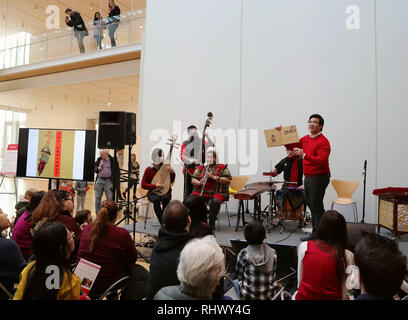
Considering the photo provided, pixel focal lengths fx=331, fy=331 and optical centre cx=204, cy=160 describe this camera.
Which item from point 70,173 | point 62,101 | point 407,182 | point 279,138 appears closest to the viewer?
point 279,138

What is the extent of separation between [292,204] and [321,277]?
346 centimetres

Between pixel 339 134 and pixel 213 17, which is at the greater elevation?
pixel 213 17

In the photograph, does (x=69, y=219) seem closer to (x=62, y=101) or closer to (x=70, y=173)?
(x=70, y=173)

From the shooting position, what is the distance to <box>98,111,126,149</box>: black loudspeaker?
17.1ft

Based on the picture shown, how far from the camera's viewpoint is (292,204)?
5.24m

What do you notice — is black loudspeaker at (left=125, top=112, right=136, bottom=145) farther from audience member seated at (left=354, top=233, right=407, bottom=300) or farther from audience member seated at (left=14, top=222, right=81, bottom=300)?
audience member seated at (left=354, top=233, right=407, bottom=300)

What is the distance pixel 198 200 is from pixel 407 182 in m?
4.46

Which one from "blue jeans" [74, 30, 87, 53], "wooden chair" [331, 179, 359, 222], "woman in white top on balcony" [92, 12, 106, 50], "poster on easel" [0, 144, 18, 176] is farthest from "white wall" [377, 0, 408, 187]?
"blue jeans" [74, 30, 87, 53]

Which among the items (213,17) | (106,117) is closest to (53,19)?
(213,17)

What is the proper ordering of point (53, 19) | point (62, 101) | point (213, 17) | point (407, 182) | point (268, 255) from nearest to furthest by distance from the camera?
1. point (268, 255)
2. point (407, 182)
3. point (213, 17)
4. point (53, 19)
5. point (62, 101)

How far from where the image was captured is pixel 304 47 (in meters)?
6.35

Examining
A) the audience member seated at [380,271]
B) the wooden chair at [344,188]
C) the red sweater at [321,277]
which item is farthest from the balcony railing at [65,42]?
the audience member seated at [380,271]

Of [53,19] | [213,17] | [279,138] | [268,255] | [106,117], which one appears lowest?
[268,255]

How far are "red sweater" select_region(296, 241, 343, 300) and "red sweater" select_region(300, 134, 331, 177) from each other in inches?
84.6
